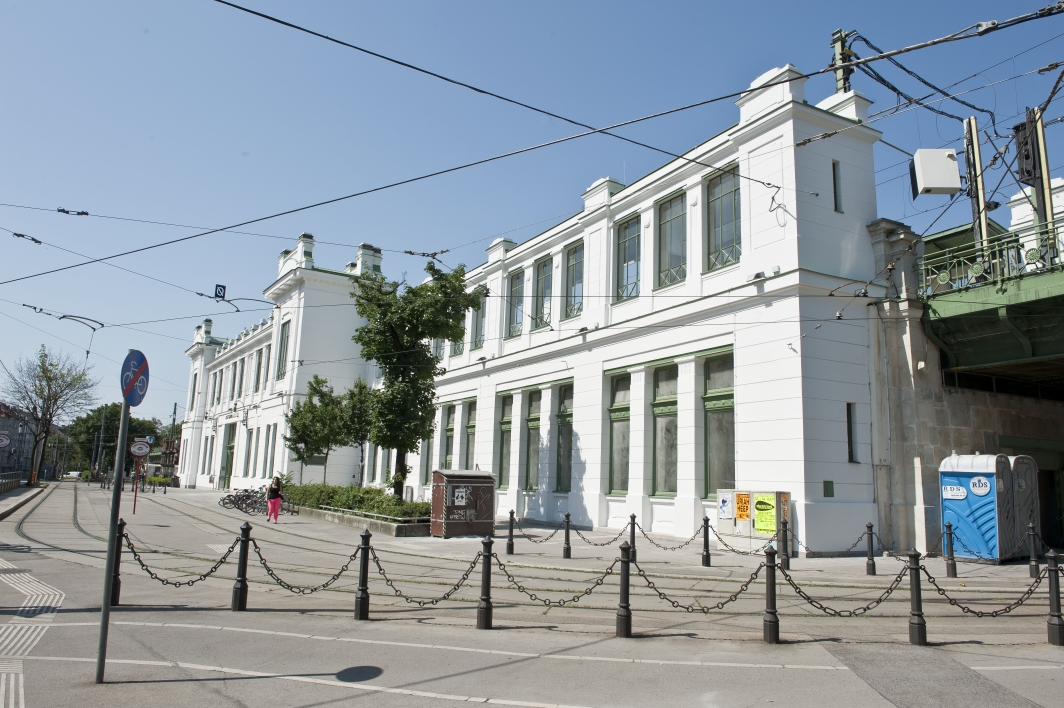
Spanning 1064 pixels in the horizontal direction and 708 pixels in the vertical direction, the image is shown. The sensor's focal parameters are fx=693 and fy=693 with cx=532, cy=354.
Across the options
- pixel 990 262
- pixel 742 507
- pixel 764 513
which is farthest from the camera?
pixel 742 507

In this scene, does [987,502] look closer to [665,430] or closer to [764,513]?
[764,513]

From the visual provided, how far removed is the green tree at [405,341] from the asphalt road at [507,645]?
32.5ft

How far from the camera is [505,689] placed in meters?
6.16

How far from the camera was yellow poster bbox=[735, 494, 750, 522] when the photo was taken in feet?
56.6

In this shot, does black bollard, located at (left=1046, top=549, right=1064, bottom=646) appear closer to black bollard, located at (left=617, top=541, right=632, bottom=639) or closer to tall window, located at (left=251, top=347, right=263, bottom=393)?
black bollard, located at (left=617, top=541, right=632, bottom=639)

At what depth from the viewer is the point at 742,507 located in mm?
17406

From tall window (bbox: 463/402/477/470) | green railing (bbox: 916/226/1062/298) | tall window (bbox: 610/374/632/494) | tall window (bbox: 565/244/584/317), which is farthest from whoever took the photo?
tall window (bbox: 463/402/477/470)

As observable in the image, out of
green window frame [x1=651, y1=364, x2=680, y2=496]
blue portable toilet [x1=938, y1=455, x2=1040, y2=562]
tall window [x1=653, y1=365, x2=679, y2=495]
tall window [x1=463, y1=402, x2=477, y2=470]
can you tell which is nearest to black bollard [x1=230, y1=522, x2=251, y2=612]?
green window frame [x1=651, y1=364, x2=680, y2=496]

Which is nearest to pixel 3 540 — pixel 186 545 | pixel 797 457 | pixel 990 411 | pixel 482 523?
pixel 186 545

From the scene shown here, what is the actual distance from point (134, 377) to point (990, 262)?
711 inches

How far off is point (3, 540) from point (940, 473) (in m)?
23.2

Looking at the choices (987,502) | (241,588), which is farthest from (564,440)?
(241,588)

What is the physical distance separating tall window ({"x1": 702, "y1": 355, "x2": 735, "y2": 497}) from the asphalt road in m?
5.40

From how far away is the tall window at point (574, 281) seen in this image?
87.2 ft
